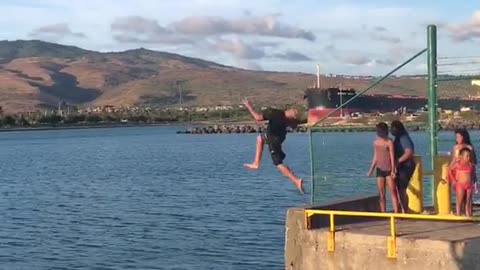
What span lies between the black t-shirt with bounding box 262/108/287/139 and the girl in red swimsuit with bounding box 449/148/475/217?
4.35 meters

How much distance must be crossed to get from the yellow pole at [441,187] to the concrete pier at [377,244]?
1.12 metres

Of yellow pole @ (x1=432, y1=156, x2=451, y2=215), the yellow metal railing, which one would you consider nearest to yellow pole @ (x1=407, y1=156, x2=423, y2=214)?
yellow pole @ (x1=432, y1=156, x2=451, y2=215)

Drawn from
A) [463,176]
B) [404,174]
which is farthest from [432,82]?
[463,176]

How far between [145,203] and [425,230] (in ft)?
89.7

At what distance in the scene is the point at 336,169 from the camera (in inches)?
1454

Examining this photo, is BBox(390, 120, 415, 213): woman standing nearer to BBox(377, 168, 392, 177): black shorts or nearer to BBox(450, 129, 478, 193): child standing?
BBox(377, 168, 392, 177): black shorts

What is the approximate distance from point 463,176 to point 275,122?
468cm

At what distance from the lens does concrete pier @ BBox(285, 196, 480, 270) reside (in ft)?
39.5

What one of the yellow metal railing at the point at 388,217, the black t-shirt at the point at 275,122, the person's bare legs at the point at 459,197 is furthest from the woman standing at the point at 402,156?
the black t-shirt at the point at 275,122

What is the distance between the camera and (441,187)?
16.0 metres

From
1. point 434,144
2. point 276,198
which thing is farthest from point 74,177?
point 434,144

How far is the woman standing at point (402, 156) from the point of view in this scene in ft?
51.3

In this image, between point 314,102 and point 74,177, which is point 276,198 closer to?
point 74,177

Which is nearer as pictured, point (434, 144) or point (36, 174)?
point (434, 144)
